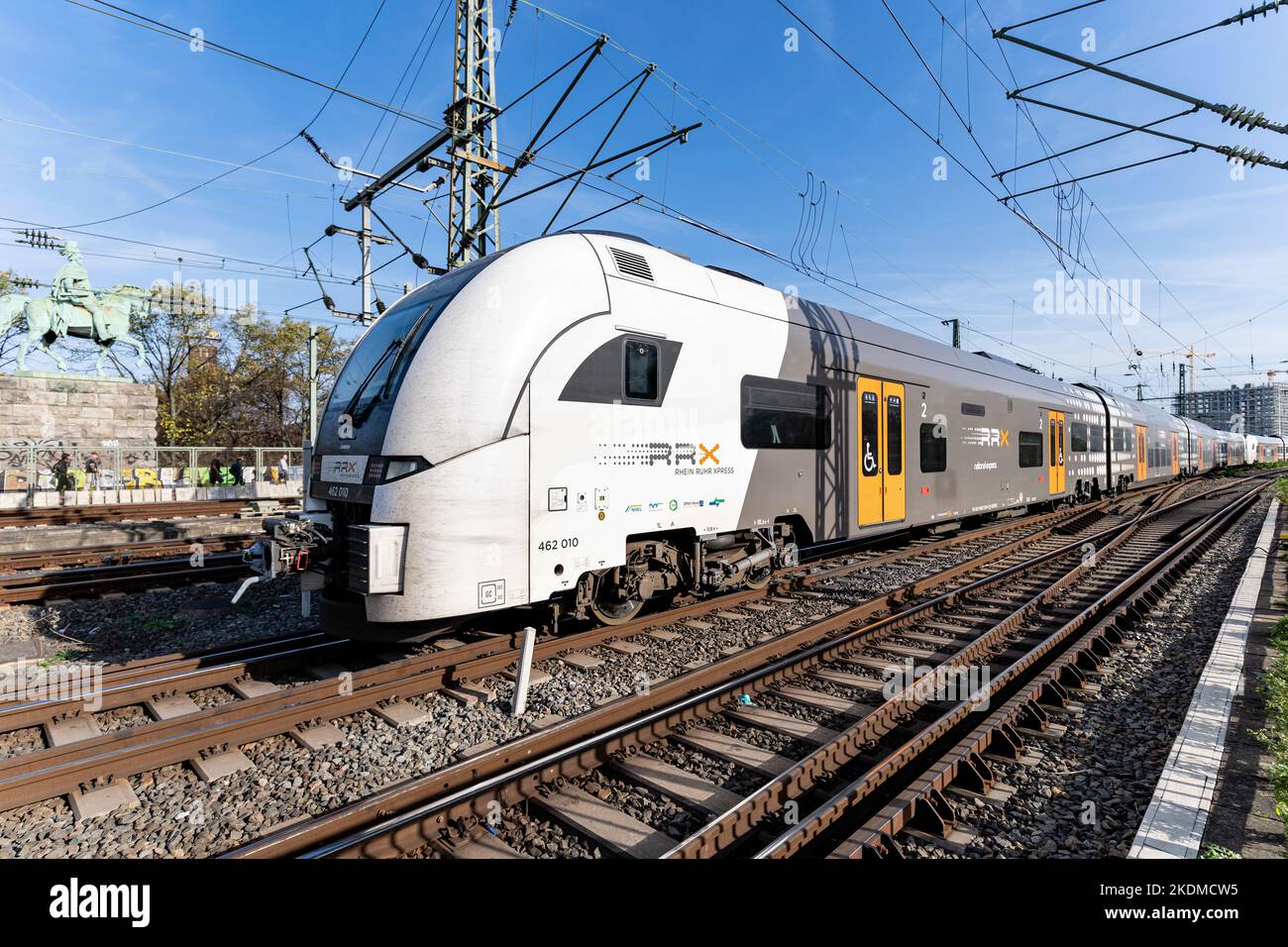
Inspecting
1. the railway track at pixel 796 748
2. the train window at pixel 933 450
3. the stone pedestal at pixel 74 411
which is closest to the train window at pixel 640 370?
the railway track at pixel 796 748

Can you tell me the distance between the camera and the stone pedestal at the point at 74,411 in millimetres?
23891

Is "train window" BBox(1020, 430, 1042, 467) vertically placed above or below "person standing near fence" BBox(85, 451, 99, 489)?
above

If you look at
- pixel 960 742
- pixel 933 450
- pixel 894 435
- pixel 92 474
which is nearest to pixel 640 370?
pixel 960 742

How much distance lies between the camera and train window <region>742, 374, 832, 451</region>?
7.62 meters

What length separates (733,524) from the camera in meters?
7.41

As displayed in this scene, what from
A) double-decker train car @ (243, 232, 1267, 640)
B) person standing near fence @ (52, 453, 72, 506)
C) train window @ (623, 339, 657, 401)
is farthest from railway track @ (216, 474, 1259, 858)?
person standing near fence @ (52, 453, 72, 506)

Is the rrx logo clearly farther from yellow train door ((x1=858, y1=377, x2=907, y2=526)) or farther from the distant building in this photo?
the distant building

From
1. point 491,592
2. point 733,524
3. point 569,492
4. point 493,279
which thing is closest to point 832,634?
point 733,524

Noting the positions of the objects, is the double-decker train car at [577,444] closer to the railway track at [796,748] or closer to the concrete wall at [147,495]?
the railway track at [796,748]

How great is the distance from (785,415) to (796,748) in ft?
15.2

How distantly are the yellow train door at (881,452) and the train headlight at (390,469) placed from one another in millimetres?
6792

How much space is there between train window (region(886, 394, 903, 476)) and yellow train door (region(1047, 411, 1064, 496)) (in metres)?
9.36
